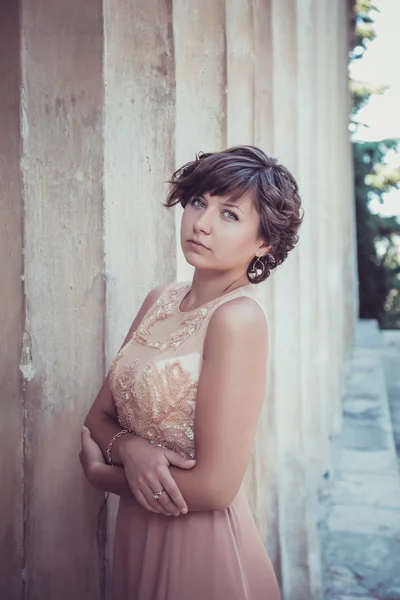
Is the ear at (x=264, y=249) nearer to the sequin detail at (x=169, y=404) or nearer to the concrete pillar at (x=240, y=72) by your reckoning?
the sequin detail at (x=169, y=404)

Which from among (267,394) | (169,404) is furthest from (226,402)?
(267,394)

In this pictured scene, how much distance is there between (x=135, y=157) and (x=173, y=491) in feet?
3.70

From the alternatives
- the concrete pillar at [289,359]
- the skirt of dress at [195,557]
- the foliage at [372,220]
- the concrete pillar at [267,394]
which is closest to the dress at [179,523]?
the skirt of dress at [195,557]

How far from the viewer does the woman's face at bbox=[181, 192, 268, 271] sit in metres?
1.40

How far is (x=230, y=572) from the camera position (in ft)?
4.72

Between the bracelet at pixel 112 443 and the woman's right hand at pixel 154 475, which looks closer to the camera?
the woman's right hand at pixel 154 475

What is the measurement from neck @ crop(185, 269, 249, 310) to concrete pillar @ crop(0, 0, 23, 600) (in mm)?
707

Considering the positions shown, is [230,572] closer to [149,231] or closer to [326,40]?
[149,231]

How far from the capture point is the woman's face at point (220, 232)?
55.1 inches

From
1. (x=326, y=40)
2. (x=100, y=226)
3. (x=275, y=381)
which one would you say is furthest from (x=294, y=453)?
(x=326, y=40)

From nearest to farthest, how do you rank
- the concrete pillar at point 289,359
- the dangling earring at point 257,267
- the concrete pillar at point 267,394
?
the dangling earring at point 257,267 < the concrete pillar at point 267,394 < the concrete pillar at point 289,359

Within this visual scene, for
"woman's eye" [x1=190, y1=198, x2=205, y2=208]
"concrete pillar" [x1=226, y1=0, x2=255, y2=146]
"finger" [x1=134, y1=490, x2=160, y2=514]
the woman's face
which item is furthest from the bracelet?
"concrete pillar" [x1=226, y1=0, x2=255, y2=146]

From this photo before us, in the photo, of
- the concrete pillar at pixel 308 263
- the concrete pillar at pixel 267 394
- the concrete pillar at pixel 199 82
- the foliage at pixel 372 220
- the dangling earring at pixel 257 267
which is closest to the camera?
the dangling earring at pixel 257 267

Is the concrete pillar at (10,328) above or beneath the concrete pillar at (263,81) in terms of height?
beneath
